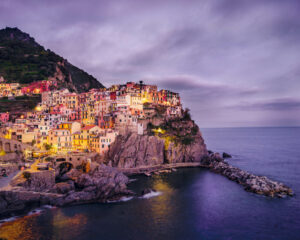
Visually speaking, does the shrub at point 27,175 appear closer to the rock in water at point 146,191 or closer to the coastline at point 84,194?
the coastline at point 84,194

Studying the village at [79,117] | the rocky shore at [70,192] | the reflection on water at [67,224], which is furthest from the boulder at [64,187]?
the village at [79,117]

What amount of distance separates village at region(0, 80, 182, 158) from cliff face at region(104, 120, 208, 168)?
3.49 meters

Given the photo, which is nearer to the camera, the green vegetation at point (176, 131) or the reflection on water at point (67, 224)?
the reflection on water at point (67, 224)

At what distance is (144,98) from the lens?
8331 centimetres

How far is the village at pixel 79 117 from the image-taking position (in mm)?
57594

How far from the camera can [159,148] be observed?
6556cm

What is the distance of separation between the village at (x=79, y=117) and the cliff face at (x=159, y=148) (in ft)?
11.4

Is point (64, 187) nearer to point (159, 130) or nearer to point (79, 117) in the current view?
point (159, 130)

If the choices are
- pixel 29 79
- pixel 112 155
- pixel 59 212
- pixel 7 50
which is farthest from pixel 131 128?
pixel 7 50

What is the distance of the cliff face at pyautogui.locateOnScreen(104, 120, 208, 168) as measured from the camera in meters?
58.8

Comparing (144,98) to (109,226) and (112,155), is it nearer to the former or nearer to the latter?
(112,155)

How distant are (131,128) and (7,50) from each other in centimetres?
10110

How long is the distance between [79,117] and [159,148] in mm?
30804

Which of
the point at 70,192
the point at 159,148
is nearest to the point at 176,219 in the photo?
the point at 70,192
